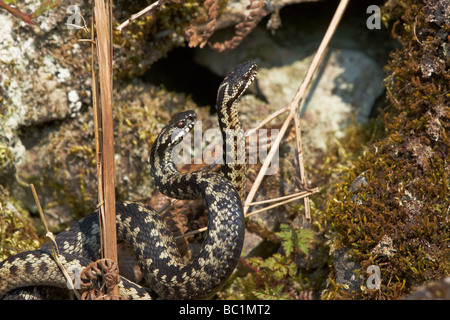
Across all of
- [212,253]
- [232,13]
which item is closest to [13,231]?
[212,253]

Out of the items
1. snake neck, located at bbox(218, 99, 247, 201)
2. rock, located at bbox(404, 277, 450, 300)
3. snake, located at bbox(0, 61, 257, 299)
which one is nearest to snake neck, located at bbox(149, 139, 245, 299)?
snake, located at bbox(0, 61, 257, 299)

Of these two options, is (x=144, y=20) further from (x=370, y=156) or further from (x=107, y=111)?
(x=370, y=156)

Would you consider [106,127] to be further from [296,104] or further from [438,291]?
[438,291]

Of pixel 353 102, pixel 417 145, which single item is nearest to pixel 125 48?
pixel 353 102

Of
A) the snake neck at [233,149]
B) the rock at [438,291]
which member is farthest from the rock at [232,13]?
the rock at [438,291]

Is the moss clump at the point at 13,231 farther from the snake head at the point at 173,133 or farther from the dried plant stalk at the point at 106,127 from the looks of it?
the snake head at the point at 173,133
